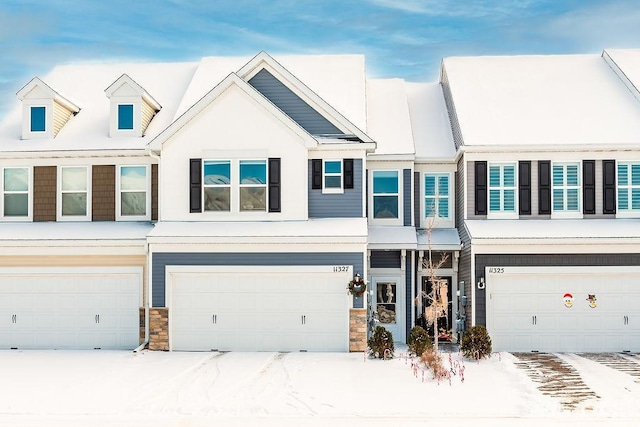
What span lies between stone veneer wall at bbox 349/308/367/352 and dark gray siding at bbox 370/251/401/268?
3272mm

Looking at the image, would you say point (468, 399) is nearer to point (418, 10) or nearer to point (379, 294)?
point (379, 294)

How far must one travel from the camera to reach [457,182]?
80.0ft

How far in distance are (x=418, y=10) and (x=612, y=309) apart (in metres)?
11.8

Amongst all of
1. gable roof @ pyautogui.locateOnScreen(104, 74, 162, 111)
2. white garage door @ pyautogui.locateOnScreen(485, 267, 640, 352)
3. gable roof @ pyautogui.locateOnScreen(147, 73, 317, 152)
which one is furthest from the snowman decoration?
gable roof @ pyautogui.locateOnScreen(104, 74, 162, 111)

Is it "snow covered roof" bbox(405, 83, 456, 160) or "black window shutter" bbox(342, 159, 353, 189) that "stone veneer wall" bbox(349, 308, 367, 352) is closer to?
"black window shutter" bbox(342, 159, 353, 189)

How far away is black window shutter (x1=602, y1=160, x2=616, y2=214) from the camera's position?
74.0ft

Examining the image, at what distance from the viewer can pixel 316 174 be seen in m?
22.3

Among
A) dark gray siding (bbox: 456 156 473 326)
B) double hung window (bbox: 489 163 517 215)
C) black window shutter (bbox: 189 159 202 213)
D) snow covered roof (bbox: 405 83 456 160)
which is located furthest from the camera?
snow covered roof (bbox: 405 83 456 160)

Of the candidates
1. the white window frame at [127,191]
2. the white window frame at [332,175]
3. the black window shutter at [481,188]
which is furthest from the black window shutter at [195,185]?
the black window shutter at [481,188]

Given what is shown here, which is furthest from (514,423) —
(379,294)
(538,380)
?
(379,294)

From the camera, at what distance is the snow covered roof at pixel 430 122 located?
24656 mm

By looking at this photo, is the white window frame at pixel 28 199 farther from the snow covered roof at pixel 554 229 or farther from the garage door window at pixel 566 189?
the garage door window at pixel 566 189

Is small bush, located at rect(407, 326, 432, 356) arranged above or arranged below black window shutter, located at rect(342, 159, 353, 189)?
below

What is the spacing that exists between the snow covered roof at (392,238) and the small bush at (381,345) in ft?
12.5
